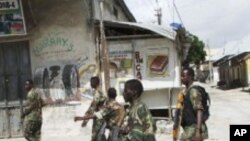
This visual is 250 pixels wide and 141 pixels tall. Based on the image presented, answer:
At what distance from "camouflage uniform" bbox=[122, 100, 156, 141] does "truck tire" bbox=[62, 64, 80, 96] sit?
790cm

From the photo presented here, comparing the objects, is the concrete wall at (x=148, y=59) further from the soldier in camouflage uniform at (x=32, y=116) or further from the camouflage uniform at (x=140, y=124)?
the camouflage uniform at (x=140, y=124)

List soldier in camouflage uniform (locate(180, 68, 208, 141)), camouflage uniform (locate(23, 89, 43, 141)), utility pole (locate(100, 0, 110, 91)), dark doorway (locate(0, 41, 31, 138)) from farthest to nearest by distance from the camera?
dark doorway (locate(0, 41, 31, 138))
utility pole (locate(100, 0, 110, 91))
camouflage uniform (locate(23, 89, 43, 141))
soldier in camouflage uniform (locate(180, 68, 208, 141))

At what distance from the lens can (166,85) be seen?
45.4 feet

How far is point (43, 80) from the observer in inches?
549

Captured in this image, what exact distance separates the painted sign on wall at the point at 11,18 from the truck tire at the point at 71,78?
1.30 m

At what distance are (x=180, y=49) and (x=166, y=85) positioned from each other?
982 mm

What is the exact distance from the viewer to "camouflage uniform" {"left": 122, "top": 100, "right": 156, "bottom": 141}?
19.4ft

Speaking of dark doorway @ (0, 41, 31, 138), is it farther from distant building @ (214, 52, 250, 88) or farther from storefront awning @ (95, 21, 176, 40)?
distant building @ (214, 52, 250, 88)

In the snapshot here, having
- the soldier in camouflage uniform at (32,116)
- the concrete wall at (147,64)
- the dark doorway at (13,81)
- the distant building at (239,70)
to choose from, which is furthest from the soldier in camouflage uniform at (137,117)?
the distant building at (239,70)

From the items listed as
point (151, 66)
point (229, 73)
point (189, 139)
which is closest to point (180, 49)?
point (151, 66)

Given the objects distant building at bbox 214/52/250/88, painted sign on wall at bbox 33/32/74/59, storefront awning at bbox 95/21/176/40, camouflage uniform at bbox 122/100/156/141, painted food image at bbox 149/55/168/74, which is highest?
storefront awning at bbox 95/21/176/40

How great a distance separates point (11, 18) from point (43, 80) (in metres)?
1.60

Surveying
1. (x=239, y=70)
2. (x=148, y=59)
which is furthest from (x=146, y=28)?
(x=239, y=70)

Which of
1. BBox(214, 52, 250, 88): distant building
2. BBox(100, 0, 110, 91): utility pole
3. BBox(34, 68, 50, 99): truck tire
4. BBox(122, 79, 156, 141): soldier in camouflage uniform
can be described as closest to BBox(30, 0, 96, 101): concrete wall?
BBox(34, 68, 50, 99): truck tire
